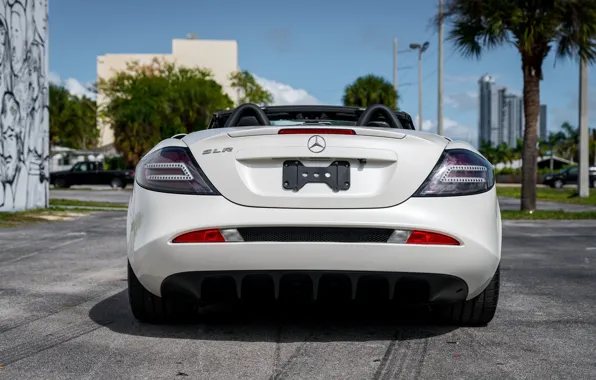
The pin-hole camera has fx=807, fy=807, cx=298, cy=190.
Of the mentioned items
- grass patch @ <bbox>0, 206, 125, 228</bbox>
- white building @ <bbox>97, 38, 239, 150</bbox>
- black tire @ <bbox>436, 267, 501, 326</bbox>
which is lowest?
grass patch @ <bbox>0, 206, 125, 228</bbox>

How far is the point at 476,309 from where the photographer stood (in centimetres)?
440

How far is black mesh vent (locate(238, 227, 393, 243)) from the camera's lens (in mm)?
3842

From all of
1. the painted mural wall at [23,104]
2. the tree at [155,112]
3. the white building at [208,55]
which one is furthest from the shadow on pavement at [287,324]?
the white building at [208,55]

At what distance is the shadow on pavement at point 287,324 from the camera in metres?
4.23

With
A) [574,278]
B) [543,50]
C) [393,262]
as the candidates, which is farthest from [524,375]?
[543,50]

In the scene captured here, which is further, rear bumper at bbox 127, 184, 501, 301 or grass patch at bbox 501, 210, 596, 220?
grass patch at bbox 501, 210, 596, 220

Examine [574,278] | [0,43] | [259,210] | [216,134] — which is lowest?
[574,278]

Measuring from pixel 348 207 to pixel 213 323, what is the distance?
122 cm

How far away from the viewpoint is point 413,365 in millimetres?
3580

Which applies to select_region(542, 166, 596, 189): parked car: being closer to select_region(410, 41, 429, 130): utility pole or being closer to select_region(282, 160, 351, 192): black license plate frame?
select_region(410, 41, 429, 130): utility pole

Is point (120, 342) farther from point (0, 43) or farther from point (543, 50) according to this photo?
point (543, 50)

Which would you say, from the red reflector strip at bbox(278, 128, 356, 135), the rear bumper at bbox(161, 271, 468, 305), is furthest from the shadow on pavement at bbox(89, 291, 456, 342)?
the red reflector strip at bbox(278, 128, 356, 135)

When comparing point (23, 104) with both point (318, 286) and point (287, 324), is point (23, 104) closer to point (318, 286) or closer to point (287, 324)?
point (287, 324)

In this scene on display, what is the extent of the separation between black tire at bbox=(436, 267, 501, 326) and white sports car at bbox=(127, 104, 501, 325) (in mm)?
168
